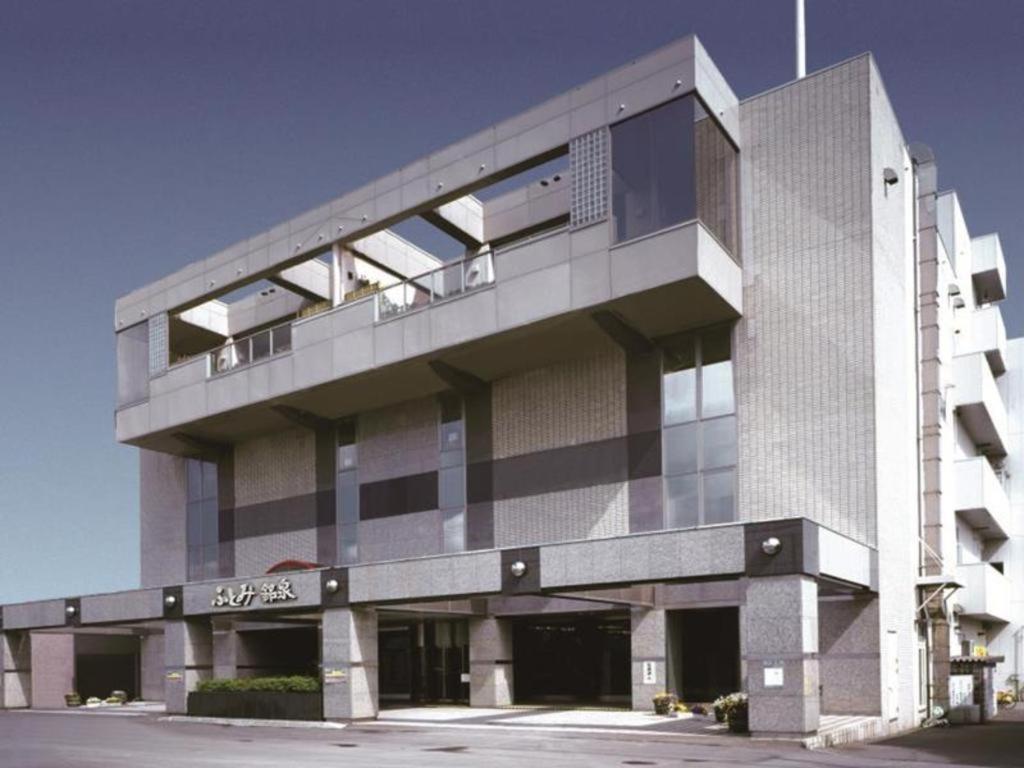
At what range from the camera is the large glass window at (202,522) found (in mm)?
45312

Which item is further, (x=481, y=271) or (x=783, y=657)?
(x=481, y=271)

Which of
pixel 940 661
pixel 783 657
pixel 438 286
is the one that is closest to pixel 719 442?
pixel 783 657

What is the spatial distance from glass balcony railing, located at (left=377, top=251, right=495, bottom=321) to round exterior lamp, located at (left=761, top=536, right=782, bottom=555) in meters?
12.4

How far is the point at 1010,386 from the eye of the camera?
156ft

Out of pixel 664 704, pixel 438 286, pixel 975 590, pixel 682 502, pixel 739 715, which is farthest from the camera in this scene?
pixel 975 590

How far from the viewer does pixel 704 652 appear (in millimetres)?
33969

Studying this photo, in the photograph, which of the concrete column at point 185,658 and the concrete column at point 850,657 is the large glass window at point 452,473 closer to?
the concrete column at point 185,658

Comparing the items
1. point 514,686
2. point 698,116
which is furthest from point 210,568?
point 698,116

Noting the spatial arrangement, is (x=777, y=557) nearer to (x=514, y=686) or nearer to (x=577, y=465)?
(x=577, y=465)

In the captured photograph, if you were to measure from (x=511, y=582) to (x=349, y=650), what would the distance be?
5.66 m

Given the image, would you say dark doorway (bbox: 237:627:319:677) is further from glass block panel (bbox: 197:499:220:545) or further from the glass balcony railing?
the glass balcony railing

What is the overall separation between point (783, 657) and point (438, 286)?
15.9 meters

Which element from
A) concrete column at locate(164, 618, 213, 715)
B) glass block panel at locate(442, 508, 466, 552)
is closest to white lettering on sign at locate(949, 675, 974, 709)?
glass block panel at locate(442, 508, 466, 552)

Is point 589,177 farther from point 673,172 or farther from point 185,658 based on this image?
point 185,658
